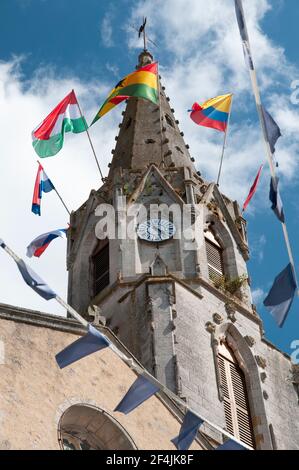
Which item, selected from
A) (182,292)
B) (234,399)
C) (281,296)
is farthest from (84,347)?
(182,292)

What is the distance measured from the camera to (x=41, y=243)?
84.9ft

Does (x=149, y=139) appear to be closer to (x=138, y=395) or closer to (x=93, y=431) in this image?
(x=93, y=431)

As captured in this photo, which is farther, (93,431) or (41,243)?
(41,243)

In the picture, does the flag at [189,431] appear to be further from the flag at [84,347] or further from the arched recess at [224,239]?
the arched recess at [224,239]

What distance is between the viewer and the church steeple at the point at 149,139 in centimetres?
2841

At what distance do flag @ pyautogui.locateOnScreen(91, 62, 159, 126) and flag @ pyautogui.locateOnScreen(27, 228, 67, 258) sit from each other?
2974 millimetres

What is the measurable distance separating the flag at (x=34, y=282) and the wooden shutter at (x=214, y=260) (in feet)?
37.5

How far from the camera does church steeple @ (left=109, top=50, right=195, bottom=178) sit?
2841 cm

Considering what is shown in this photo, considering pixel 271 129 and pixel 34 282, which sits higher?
pixel 271 129

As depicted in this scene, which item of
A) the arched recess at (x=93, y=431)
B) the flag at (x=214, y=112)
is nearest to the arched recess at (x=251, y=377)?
the flag at (x=214, y=112)

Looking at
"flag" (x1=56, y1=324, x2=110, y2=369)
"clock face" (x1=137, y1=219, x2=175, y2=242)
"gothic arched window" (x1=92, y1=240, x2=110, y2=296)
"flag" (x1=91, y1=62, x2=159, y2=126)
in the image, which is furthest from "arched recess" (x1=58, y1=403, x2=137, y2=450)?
"flag" (x1=91, y1=62, x2=159, y2=126)

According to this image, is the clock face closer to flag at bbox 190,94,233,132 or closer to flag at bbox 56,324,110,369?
flag at bbox 190,94,233,132

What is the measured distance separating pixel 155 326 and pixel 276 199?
8.09 metres
